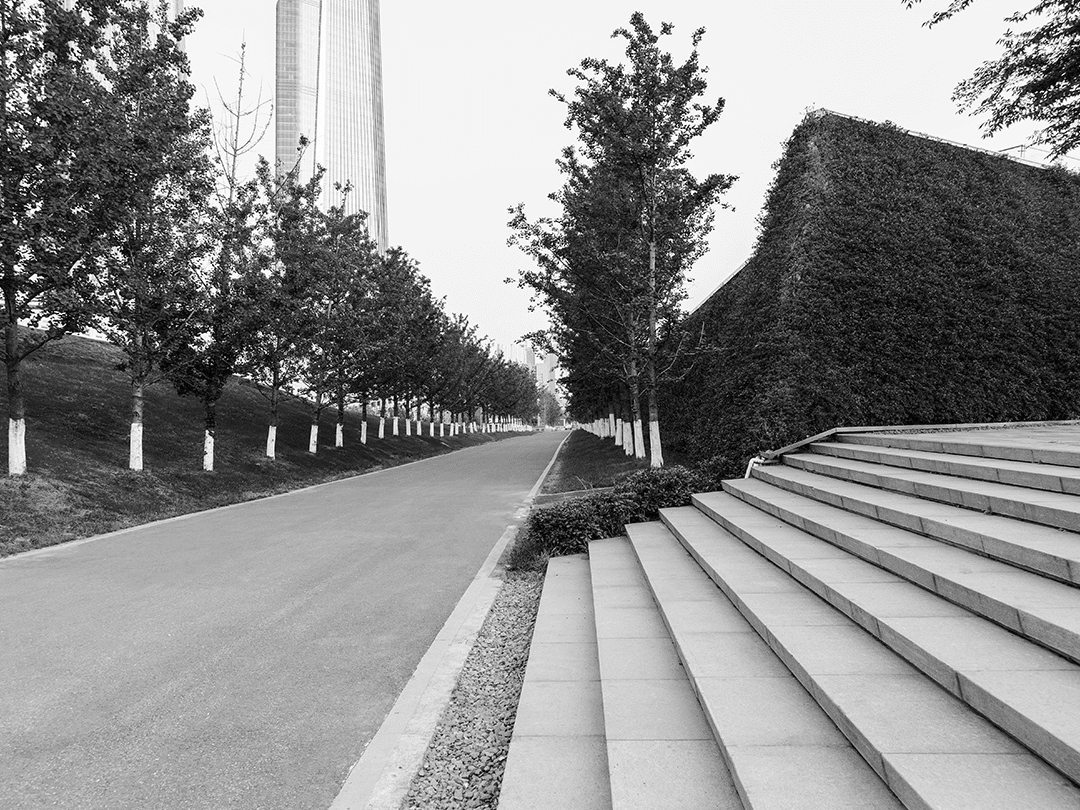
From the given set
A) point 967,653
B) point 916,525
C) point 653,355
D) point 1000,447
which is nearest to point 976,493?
point 916,525

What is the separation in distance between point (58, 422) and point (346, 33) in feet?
536

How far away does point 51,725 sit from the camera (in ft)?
12.3

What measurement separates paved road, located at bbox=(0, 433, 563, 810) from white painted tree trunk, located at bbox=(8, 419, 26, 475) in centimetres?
385

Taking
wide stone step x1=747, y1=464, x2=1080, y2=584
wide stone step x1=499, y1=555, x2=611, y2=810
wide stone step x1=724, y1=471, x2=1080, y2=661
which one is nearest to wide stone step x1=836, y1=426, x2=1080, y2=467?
wide stone step x1=747, y1=464, x2=1080, y2=584

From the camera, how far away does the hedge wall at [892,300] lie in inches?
496

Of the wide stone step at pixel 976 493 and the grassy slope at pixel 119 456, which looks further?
the grassy slope at pixel 119 456

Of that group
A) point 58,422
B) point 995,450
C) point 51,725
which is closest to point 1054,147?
point 995,450

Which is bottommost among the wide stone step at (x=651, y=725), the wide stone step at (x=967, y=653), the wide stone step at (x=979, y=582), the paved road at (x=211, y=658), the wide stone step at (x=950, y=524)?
the paved road at (x=211, y=658)

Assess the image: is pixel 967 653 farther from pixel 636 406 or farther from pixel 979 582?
pixel 636 406

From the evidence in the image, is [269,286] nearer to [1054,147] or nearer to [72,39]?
[72,39]

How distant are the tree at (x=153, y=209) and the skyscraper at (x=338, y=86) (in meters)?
130

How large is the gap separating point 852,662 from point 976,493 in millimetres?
2989

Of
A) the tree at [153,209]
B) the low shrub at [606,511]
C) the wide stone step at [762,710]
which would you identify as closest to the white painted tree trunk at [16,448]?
the tree at [153,209]

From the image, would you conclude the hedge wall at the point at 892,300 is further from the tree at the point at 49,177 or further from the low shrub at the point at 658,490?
the tree at the point at 49,177
